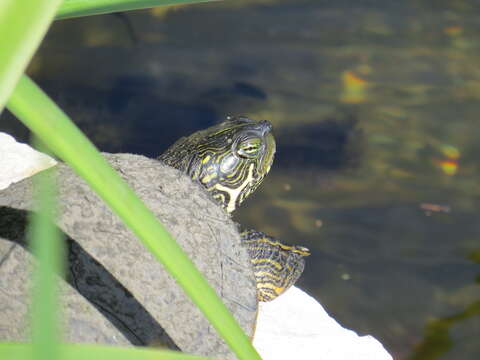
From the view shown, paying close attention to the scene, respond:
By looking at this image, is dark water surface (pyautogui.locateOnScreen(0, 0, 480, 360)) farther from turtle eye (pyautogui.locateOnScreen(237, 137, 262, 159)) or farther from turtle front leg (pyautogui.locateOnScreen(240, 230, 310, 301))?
turtle eye (pyautogui.locateOnScreen(237, 137, 262, 159))

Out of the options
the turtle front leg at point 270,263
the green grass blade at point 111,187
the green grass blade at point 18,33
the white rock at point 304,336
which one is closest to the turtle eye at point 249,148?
the turtle front leg at point 270,263

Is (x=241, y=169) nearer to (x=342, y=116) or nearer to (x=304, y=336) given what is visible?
(x=304, y=336)

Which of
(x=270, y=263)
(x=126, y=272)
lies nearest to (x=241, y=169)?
(x=270, y=263)

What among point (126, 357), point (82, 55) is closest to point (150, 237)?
point (126, 357)

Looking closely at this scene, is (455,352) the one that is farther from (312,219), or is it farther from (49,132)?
(49,132)

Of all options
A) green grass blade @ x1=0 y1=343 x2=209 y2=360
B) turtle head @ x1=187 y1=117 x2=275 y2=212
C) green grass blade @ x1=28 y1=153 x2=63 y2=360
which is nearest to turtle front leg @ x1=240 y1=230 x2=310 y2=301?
turtle head @ x1=187 y1=117 x2=275 y2=212

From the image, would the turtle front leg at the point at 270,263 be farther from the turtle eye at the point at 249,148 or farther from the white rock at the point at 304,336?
the turtle eye at the point at 249,148
